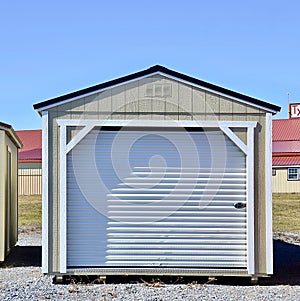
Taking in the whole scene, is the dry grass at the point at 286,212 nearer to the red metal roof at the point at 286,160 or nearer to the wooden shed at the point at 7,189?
the red metal roof at the point at 286,160

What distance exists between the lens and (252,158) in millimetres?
9867

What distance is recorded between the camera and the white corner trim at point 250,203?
9.79 metres

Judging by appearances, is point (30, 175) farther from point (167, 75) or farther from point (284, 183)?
point (167, 75)

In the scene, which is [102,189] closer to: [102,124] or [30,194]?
[102,124]

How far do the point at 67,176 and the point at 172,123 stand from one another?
5.96 ft

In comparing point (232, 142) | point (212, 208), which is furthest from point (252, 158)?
point (212, 208)

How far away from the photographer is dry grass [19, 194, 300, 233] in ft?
71.7

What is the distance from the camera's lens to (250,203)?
32.3ft

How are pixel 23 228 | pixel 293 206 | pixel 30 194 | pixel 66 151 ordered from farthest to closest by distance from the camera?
pixel 30 194
pixel 293 206
pixel 23 228
pixel 66 151

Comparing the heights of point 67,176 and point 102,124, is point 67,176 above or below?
below

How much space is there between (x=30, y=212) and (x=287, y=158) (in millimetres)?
17150

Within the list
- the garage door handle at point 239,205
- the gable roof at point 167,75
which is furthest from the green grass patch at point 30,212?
the garage door handle at point 239,205

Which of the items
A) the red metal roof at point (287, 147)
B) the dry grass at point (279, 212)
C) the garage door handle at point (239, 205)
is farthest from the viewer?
the red metal roof at point (287, 147)

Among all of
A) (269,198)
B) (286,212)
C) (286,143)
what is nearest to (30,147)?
(286,143)
